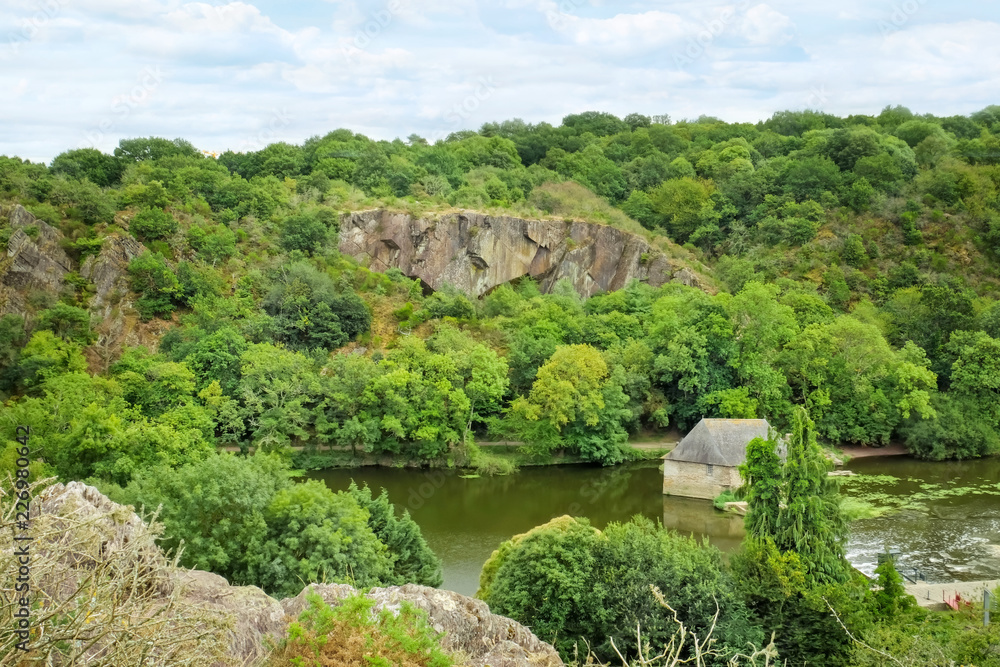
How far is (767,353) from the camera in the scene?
33594 millimetres

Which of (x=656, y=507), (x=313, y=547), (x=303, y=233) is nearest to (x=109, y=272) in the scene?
(x=303, y=233)

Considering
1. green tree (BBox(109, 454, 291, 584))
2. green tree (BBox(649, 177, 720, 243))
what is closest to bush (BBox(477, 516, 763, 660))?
green tree (BBox(109, 454, 291, 584))

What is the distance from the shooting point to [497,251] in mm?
43438

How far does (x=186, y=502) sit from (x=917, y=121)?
5249 centimetres

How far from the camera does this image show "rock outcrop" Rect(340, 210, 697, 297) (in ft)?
139

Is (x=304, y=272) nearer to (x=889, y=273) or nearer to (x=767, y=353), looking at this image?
(x=767, y=353)

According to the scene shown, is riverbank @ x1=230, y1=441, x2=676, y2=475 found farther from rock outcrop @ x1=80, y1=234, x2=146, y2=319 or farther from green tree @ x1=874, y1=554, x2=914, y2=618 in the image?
green tree @ x1=874, y1=554, x2=914, y2=618

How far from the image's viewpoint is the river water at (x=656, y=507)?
22.5 meters

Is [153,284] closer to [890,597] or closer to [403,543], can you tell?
[403,543]

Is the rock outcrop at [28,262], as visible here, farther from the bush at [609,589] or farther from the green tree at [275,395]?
the bush at [609,589]

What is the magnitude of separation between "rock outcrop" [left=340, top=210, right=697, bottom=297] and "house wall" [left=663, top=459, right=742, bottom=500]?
55.3ft

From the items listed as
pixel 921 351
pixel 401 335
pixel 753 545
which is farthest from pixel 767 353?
pixel 753 545

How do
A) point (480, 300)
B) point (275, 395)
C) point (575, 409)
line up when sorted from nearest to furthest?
point (275, 395), point (575, 409), point (480, 300)

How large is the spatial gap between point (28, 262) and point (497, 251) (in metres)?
21.2
